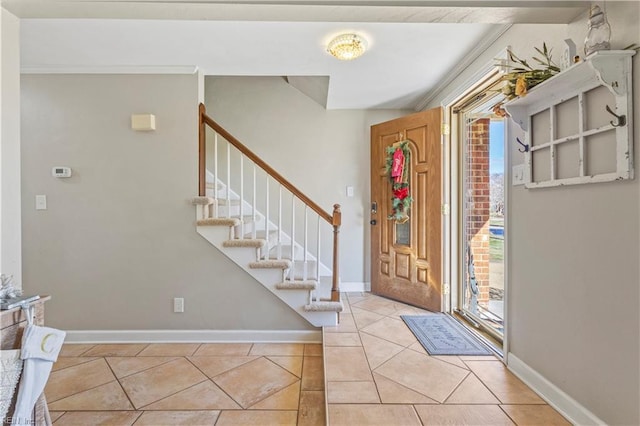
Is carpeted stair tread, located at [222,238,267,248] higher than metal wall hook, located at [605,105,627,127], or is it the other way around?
metal wall hook, located at [605,105,627,127]

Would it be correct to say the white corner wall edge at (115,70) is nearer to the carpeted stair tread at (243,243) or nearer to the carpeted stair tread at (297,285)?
the carpeted stair tread at (243,243)

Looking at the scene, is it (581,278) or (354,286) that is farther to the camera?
(354,286)

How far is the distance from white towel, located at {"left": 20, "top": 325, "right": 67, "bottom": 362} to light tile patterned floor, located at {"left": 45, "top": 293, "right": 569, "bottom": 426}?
743mm

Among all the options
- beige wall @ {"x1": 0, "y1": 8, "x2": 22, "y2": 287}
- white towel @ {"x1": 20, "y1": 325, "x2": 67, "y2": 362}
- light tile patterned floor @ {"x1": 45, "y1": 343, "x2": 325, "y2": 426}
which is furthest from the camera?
light tile patterned floor @ {"x1": 45, "y1": 343, "x2": 325, "y2": 426}

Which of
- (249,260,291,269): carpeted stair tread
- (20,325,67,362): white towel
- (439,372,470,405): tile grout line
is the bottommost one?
(439,372,470,405): tile grout line

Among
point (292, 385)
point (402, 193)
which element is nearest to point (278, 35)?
point (402, 193)

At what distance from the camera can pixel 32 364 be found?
1.14 m

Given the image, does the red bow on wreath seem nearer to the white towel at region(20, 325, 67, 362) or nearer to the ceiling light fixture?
the ceiling light fixture

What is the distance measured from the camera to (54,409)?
172 cm

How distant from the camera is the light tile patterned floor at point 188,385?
5.42 ft

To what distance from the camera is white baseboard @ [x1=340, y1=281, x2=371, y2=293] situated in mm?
3561

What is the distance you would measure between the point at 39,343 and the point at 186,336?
1511mm

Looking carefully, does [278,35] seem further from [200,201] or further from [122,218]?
[122,218]

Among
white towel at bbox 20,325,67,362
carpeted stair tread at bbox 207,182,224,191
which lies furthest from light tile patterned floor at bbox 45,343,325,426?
carpeted stair tread at bbox 207,182,224,191
